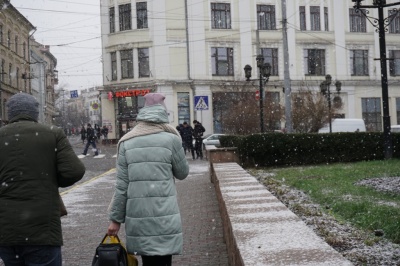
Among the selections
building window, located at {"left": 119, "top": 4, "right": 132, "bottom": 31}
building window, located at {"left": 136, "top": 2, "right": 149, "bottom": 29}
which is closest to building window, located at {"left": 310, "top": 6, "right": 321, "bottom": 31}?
building window, located at {"left": 136, "top": 2, "right": 149, "bottom": 29}

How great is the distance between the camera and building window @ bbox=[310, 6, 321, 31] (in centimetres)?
4572

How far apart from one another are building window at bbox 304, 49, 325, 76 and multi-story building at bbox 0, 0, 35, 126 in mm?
24236

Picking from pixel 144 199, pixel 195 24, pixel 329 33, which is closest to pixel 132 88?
pixel 195 24

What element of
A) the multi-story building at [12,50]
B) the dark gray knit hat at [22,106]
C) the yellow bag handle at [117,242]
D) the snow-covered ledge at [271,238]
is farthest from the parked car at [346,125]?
the dark gray knit hat at [22,106]

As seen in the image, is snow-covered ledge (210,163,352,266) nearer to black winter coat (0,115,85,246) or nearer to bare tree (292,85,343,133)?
black winter coat (0,115,85,246)

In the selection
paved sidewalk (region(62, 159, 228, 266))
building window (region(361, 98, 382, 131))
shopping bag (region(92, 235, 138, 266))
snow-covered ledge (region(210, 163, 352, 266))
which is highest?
building window (region(361, 98, 382, 131))

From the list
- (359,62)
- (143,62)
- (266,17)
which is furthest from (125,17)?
(359,62)

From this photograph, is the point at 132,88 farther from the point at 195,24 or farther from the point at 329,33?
the point at 329,33

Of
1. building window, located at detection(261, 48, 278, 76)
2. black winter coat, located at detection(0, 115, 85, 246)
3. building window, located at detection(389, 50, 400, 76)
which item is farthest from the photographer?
building window, located at detection(389, 50, 400, 76)

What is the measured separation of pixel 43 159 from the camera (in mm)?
3512

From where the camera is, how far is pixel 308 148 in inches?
667

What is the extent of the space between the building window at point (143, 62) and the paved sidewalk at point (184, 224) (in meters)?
28.5

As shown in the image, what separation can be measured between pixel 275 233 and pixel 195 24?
40.3 meters

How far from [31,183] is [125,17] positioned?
41.0m
